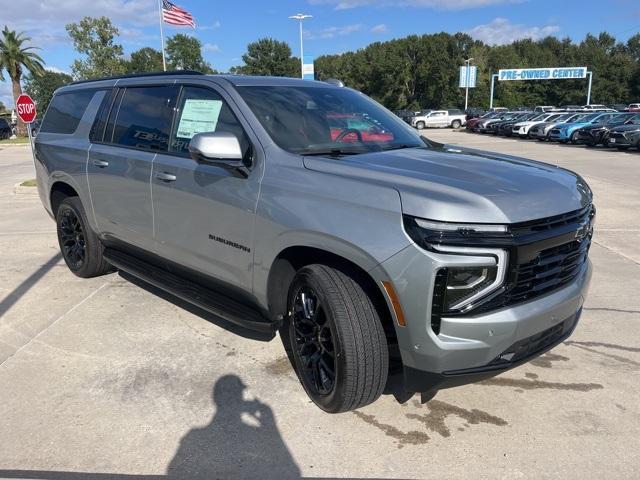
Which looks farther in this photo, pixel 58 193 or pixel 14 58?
pixel 14 58

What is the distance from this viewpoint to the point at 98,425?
3.05m

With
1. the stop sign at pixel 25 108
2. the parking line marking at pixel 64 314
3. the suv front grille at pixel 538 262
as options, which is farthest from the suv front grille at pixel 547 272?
the stop sign at pixel 25 108

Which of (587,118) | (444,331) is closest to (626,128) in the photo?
(587,118)

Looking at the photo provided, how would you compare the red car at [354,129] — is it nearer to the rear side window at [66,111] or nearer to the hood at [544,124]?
the rear side window at [66,111]

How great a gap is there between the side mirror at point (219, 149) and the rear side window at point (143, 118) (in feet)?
3.00

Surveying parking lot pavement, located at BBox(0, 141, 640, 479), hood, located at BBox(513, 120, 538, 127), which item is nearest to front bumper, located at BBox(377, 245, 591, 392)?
parking lot pavement, located at BBox(0, 141, 640, 479)

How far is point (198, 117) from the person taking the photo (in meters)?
3.79

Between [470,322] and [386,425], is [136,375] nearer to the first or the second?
[386,425]

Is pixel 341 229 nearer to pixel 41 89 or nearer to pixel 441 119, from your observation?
pixel 441 119

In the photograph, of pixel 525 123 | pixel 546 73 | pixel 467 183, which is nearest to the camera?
pixel 467 183

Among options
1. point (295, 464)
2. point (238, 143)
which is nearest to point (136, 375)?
point (295, 464)

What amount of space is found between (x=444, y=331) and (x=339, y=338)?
56 centimetres

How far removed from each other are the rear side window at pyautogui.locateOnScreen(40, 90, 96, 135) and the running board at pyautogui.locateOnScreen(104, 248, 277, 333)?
1.52 metres

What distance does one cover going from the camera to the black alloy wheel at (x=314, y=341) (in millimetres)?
3012
